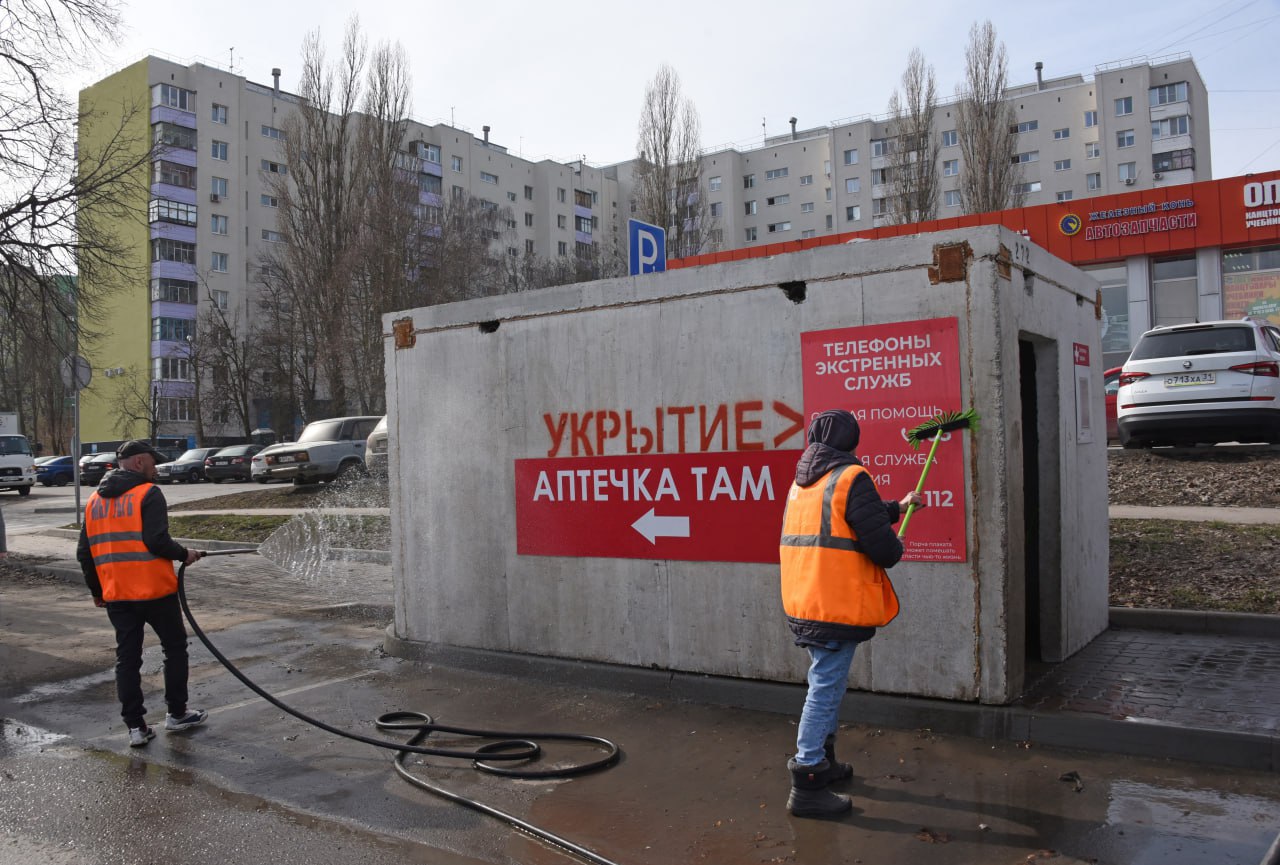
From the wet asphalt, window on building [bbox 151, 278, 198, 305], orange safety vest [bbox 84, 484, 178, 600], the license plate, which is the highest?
window on building [bbox 151, 278, 198, 305]

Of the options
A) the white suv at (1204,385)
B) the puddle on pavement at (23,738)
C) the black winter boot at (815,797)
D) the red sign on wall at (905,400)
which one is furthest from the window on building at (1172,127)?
the puddle on pavement at (23,738)

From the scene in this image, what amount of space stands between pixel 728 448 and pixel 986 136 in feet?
122

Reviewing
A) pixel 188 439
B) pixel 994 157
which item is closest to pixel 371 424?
pixel 994 157

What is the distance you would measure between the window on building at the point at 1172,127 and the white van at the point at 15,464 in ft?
211

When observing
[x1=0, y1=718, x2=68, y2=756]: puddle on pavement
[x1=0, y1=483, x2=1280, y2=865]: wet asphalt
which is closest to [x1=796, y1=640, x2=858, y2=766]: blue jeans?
[x1=0, y1=483, x2=1280, y2=865]: wet asphalt

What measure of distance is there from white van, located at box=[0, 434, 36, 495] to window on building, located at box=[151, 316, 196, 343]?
28.5m

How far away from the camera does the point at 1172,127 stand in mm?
60406

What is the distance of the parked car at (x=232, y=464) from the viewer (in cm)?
3409

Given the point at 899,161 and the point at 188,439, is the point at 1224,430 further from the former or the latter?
the point at 188,439

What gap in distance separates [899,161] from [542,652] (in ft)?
132

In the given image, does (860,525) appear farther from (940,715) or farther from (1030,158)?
(1030,158)

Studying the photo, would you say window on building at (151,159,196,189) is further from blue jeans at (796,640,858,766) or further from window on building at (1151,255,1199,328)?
blue jeans at (796,640,858,766)

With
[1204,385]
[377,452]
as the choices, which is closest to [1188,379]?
[1204,385]

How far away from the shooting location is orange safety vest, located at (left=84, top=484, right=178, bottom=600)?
577cm
